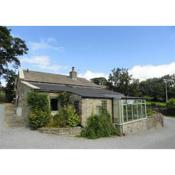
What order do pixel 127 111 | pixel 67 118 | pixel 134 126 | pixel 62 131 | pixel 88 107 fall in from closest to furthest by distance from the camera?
pixel 62 131, pixel 67 118, pixel 88 107, pixel 127 111, pixel 134 126

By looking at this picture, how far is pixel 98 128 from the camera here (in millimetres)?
16078

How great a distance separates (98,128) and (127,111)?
4353 mm

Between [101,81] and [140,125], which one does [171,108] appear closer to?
[101,81]

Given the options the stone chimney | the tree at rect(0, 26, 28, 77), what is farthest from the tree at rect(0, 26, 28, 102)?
the stone chimney

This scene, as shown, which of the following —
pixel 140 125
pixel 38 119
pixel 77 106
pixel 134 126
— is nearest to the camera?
pixel 38 119

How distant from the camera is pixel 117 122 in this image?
60.1ft

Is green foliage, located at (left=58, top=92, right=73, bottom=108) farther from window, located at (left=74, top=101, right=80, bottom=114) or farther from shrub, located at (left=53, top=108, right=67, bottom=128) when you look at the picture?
shrub, located at (left=53, top=108, right=67, bottom=128)

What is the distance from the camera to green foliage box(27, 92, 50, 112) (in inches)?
663

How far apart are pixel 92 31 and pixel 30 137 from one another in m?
8.48

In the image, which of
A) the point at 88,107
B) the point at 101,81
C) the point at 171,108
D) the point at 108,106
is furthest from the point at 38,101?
the point at 101,81

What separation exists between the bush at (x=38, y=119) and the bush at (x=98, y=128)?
122 inches

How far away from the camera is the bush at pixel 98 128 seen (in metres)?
15.4

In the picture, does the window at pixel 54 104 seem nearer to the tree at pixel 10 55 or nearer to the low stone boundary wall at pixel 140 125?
the low stone boundary wall at pixel 140 125

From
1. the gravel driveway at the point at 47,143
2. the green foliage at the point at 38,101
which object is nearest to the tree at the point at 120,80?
the green foliage at the point at 38,101
